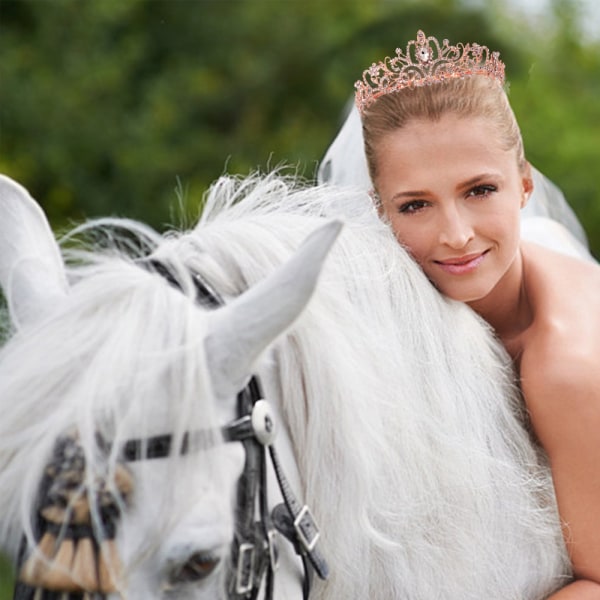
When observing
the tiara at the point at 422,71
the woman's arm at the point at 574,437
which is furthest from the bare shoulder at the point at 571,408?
the tiara at the point at 422,71

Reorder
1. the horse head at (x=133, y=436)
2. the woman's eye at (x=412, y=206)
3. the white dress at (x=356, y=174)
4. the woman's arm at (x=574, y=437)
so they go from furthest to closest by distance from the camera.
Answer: the white dress at (x=356, y=174) < the woman's eye at (x=412, y=206) < the woman's arm at (x=574, y=437) < the horse head at (x=133, y=436)

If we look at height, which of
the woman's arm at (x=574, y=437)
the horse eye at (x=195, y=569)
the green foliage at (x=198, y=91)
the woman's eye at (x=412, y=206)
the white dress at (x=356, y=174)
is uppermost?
the green foliage at (x=198, y=91)

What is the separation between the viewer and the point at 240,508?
5.95 ft

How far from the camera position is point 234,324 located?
1751 mm

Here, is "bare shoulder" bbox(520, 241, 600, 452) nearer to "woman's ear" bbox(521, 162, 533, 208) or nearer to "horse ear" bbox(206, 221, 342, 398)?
"woman's ear" bbox(521, 162, 533, 208)

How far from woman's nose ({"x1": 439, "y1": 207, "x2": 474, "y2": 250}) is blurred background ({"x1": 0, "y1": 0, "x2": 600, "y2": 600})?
342 inches

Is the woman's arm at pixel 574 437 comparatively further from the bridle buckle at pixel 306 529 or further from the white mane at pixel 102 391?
the white mane at pixel 102 391

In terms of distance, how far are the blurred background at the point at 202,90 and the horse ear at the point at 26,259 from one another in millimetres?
8747

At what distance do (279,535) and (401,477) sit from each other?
0.28m

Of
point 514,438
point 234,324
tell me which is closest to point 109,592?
point 234,324

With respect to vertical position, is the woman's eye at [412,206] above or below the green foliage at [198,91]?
below

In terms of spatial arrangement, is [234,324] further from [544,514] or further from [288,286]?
[544,514]

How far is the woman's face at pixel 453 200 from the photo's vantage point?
7.39ft

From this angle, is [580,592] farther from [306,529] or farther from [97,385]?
[97,385]
